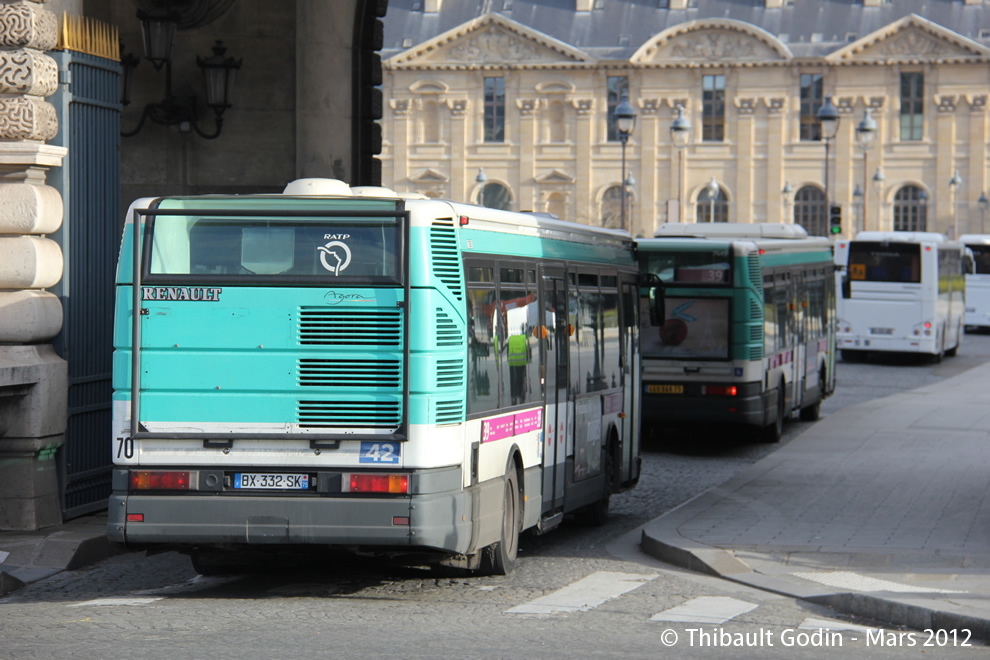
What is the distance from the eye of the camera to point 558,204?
92875 mm

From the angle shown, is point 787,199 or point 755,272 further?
point 787,199

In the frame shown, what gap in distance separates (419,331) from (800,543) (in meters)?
3.92

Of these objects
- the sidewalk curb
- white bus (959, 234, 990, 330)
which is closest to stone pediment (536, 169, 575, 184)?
white bus (959, 234, 990, 330)

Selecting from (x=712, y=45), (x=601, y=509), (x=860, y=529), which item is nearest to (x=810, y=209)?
(x=712, y=45)

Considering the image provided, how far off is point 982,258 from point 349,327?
4360 cm

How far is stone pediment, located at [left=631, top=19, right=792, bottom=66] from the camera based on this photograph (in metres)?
88.6

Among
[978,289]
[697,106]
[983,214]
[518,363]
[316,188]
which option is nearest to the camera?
[316,188]

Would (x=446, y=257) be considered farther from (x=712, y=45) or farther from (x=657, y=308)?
(x=712, y=45)

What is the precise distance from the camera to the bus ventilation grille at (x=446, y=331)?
28.3ft

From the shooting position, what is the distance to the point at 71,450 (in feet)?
37.8

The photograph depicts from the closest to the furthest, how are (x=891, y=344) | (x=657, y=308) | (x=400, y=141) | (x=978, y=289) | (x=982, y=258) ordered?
(x=657, y=308), (x=891, y=344), (x=982, y=258), (x=978, y=289), (x=400, y=141)

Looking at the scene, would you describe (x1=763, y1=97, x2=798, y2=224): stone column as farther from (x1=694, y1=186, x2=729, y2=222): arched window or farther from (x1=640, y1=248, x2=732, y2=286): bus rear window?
(x1=640, y1=248, x2=732, y2=286): bus rear window

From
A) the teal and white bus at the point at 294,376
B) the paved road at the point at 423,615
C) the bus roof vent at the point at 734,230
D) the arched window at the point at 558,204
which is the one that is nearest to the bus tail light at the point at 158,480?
the teal and white bus at the point at 294,376

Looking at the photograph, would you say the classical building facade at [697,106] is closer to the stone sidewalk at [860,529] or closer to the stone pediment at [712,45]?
the stone pediment at [712,45]
